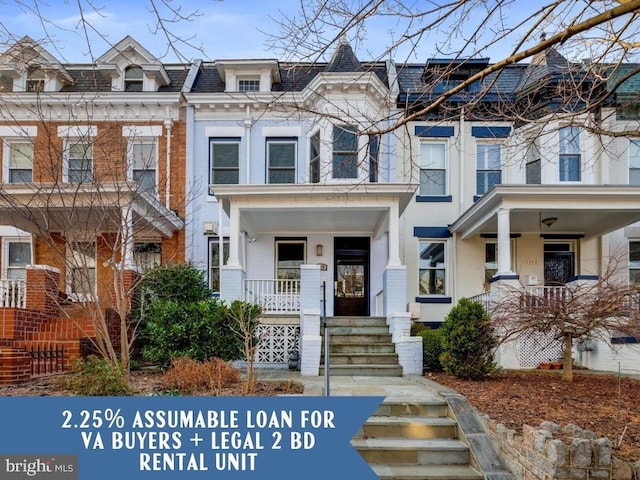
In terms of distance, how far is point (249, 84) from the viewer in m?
15.1

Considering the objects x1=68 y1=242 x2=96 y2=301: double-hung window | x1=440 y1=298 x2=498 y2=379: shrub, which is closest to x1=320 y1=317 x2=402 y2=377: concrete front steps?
x1=440 y1=298 x2=498 y2=379: shrub

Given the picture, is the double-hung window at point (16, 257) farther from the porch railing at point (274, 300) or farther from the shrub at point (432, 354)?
the shrub at point (432, 354)

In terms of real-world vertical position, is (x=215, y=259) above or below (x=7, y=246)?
below

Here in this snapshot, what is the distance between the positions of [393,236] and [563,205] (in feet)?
11.9

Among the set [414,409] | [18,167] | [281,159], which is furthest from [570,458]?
[18,167]

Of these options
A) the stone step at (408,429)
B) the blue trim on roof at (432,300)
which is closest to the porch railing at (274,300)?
the blue trim on roof at (432,300)

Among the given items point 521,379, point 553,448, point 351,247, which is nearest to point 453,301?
point 351,247

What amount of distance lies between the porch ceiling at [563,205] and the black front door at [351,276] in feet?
9.31

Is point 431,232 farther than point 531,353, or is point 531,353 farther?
point 431,232

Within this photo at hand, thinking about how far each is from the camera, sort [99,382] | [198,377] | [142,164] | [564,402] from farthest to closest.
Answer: [142,164], [198,377], [564,402], [99,382]

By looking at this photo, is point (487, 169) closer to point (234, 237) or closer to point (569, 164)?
point (569, 164)

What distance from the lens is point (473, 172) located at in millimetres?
14359

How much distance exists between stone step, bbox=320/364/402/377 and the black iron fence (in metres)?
4.67

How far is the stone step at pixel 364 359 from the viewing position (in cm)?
1013
